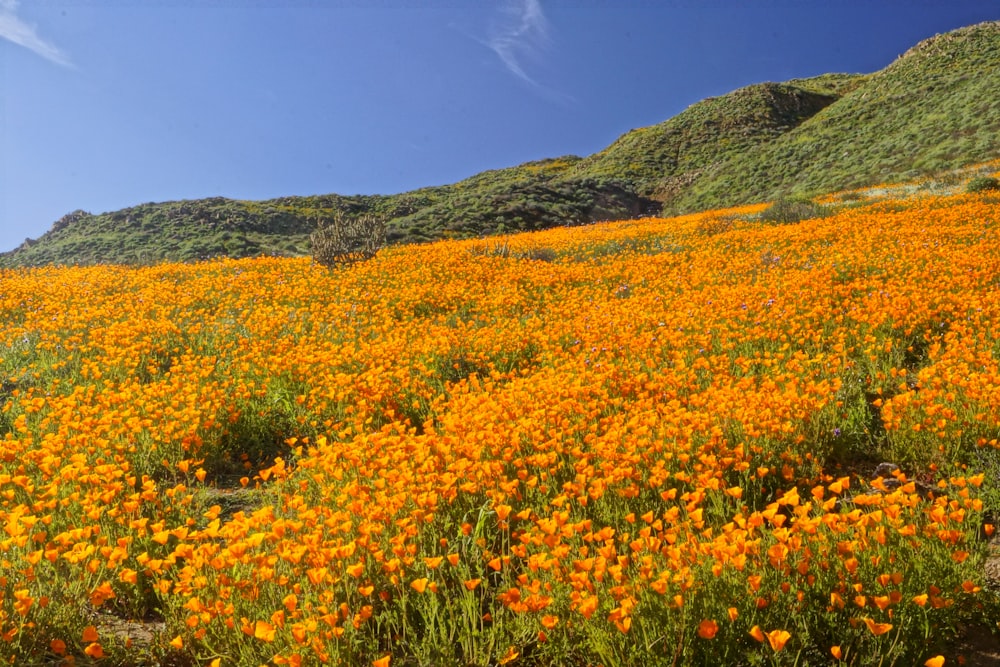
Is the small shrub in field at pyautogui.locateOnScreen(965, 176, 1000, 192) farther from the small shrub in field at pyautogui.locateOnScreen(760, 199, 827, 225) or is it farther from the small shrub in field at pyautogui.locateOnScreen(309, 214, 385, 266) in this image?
the small shrub in field at pyautogui.locateOnScreen(309, 214, 385, 266)

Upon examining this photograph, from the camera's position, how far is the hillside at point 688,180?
26.4 m

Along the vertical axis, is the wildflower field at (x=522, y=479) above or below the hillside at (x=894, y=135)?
below

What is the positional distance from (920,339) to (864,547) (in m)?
4.87

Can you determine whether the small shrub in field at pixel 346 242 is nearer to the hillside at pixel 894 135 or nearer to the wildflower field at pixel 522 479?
the wildflower field at pixel 522 479

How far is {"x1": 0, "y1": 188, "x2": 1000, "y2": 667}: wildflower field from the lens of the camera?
238cm

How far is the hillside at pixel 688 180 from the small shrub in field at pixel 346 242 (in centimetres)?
622

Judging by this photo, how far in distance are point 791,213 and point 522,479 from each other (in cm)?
1719

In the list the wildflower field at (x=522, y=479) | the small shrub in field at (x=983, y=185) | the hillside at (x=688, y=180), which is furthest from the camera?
the hillside at (x=688, y=180)

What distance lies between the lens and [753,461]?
395 cm

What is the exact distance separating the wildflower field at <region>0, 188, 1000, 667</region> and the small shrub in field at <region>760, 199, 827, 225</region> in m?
8.43

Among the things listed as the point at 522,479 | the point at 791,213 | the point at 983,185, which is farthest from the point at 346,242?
the point at 983,185

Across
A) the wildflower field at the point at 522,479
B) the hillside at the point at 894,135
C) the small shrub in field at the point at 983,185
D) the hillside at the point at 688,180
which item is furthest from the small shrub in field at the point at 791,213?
the hillside at the point at 688,180

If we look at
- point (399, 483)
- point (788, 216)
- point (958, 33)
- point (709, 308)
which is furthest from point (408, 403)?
point (958, 33)

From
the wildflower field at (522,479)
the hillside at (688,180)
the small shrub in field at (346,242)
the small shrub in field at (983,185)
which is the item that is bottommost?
the wildflower field at (522,479)
